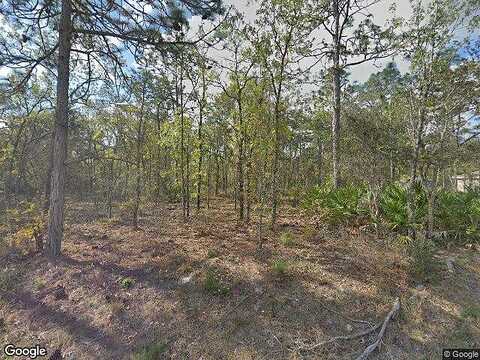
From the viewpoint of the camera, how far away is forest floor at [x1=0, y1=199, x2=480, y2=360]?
3434mm

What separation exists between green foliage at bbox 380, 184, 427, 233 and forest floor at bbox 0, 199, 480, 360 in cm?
67

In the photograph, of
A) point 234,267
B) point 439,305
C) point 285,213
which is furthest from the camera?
point 285,213

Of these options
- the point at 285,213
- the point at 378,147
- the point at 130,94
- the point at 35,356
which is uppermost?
the point at 130,94

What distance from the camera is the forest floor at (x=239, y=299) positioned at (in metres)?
3.43

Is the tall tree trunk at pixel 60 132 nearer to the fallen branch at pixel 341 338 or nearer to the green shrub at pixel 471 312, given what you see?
the fallen branch at pixel 341 338

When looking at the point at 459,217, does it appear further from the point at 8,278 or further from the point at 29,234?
the point at 8,278

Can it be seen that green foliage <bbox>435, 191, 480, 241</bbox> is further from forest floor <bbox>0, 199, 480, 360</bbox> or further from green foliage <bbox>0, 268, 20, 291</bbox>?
green foliage <bbox>0, 268, 20, 291</bbox>

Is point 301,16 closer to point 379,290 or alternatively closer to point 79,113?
point 379,290

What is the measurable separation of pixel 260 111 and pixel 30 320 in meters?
6.27

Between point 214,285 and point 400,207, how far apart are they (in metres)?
4.60

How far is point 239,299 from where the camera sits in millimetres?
4137

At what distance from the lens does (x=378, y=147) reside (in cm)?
607

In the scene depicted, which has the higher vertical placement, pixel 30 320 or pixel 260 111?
pixel 260 111

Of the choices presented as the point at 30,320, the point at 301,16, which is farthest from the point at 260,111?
the point at 30,320
